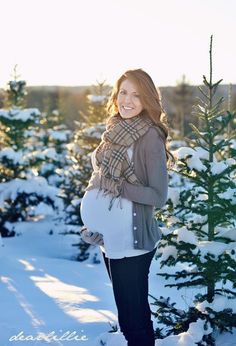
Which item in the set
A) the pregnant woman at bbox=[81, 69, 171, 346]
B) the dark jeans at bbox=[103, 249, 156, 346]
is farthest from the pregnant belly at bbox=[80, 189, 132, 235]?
the dark jeans at bbox=[103, 249, 156, 346]

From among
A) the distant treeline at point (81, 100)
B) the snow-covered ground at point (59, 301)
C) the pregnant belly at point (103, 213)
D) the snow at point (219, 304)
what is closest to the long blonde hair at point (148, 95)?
the pregnant belly at point (103, 213)

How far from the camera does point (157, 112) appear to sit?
3.39 metres

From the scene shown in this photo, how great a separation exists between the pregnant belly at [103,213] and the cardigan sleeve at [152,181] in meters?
0.07

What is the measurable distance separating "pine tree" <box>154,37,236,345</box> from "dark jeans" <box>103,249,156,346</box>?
2.24 ft

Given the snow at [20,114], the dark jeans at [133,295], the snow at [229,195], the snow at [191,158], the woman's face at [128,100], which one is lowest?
the dark jeans at [133,295]

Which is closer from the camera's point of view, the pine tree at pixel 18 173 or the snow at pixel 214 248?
the snow at pixel 214 248

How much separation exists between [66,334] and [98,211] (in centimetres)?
161

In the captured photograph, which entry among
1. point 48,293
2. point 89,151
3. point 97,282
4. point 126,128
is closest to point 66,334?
point 48,293

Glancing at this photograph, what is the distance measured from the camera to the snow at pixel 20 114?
10.5 m

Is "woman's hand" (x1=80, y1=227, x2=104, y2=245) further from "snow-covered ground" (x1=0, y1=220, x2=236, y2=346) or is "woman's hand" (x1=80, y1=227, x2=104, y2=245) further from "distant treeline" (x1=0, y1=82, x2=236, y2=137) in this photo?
"distant treeline" (x1=0, y1=82, x2=236, y2=137)

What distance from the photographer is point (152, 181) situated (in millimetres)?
3260

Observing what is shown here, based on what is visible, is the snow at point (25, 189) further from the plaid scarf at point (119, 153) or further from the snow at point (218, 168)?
the plaid scarf at point (119, 153)

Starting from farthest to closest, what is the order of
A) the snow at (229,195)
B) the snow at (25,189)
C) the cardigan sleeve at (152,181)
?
the snow at (25,189) < the snow at (229,195) < the cardigan sleeve at (152,181)

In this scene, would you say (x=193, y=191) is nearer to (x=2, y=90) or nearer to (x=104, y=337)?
(x=104, y=337)
